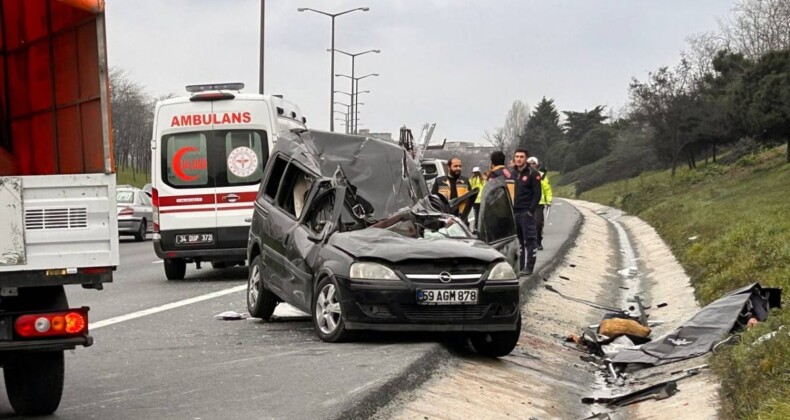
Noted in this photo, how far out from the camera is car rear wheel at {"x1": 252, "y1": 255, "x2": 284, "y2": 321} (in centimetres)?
1256

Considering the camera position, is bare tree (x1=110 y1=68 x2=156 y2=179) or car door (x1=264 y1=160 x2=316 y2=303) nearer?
car door (x1=264 y1=160 x2=316 y2=303)

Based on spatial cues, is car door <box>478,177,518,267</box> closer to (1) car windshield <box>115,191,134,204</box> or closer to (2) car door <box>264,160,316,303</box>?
(2) car door <box>264,160,316,303</box>

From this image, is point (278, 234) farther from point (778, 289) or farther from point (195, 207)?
point (195, 207)

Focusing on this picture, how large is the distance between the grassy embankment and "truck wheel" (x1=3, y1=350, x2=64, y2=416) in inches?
166

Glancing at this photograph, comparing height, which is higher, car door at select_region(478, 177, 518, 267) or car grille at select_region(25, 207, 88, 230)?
car grille at select_region(25, 207, 88, 230)

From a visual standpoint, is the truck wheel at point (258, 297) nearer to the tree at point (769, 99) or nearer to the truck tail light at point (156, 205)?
the truck tail light at point (156, 205)

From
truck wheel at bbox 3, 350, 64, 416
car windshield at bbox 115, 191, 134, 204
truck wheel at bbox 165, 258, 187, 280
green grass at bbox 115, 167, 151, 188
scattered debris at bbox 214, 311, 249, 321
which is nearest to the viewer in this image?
truck wheel at bbox 3, 350, 64, 416

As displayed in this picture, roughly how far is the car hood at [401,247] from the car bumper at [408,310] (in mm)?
256

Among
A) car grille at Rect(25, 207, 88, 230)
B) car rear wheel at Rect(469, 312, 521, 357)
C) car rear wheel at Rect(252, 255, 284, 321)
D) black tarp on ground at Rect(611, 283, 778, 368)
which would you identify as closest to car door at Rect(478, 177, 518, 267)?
car rear wheel at Rect(469, 312, 521, 357)

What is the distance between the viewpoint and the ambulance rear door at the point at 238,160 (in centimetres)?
1761

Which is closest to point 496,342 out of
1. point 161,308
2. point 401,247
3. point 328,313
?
point 401,247

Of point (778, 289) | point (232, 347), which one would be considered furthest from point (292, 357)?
point (778, 289)

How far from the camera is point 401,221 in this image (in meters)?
11.1

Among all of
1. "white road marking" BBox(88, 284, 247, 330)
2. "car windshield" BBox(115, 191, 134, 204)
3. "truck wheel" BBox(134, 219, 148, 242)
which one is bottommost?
"truck wheel" BBox(134, 219, 148, 242)
